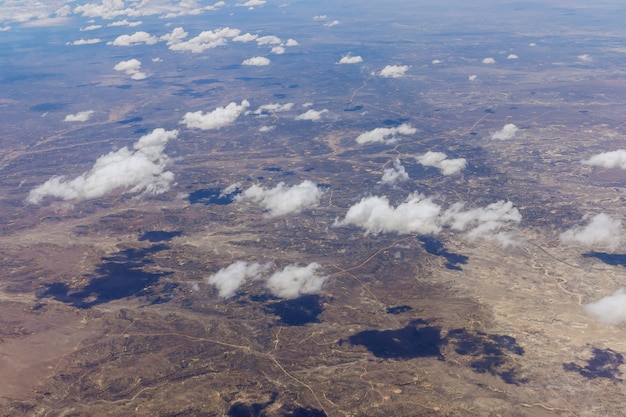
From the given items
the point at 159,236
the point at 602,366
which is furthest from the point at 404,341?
the point at 159,236

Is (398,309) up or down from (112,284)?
down

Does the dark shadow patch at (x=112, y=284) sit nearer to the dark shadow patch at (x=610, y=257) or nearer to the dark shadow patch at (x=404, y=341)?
the dark shadow patch at (x=404, y=341)

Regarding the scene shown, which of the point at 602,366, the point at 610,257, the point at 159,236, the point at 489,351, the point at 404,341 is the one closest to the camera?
the point at 602,366

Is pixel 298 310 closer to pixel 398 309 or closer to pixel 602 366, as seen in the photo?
pixel 398 309

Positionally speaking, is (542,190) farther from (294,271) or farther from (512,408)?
(512,408)

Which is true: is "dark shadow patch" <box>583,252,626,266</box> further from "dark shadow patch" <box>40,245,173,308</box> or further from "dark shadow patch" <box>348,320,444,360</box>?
"dark shadow patch" <box>40,245,173,308</box>

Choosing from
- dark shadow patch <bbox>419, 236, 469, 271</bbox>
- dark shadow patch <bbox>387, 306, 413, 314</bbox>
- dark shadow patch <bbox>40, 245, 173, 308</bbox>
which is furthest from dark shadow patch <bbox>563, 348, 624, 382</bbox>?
dark shadow patch <bbox>40, 245, 173, 308</bbox>

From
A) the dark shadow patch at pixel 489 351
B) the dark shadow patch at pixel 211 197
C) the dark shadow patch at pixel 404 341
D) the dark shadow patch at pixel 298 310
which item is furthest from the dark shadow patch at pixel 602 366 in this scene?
the dark shadow patch at pixel 211 197

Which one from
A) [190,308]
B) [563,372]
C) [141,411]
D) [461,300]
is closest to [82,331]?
[190,308]
